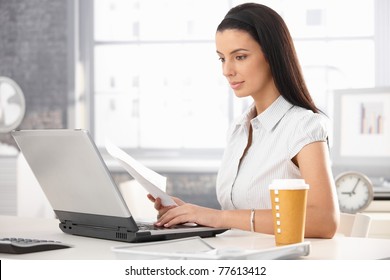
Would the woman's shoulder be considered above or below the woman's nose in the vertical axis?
below

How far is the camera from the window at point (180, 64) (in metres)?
4.45

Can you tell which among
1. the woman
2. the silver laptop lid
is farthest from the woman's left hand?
the silver laptop lid

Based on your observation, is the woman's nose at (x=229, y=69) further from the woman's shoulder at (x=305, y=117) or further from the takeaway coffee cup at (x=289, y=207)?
the takeaway coffee cup at (x=289, y=207)

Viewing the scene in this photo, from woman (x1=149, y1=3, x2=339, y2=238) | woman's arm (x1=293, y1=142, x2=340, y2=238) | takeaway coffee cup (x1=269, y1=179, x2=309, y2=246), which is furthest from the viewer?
woman (x1=149, y1=3, x2=339, y2=238)

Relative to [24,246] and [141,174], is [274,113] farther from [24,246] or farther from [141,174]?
[24,246]

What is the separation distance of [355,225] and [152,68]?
2.79 m

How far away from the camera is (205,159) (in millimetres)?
4641

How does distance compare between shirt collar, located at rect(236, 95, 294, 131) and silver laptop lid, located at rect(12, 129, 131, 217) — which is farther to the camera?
shirt collar, located at rect(236, 95, 294, 131)

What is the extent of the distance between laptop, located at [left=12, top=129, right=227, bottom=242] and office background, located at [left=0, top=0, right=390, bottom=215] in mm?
2864

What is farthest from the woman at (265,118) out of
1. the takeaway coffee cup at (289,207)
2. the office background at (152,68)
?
the office background at (152,68)

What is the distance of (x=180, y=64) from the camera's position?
4602mm

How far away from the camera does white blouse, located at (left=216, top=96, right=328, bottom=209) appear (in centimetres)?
176

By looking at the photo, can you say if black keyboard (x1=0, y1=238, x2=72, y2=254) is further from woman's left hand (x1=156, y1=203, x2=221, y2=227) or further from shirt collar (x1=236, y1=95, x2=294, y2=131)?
shirt collar (x1=236, y1=95, x2=294, y2=131)

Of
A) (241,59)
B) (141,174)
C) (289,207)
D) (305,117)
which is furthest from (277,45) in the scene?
(289,207)
